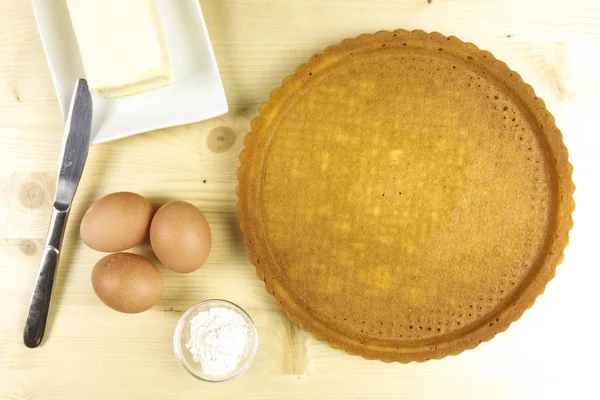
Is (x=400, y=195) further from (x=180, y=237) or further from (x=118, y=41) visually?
(x=118, y=41)

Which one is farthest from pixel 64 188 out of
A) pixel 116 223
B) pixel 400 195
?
pixel 400 195

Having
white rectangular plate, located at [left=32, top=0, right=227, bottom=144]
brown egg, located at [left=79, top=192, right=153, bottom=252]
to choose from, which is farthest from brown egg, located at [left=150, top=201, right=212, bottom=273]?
white rectangular plate, located at [left=32, top=0, right=227, bottom=144]

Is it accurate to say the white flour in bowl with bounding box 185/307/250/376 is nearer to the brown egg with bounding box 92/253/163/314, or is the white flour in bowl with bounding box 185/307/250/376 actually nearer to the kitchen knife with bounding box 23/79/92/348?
the brown egg with bounding box 92/253/163/314

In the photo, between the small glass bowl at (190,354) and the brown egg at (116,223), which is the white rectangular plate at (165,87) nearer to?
the brown egg at (116,223)

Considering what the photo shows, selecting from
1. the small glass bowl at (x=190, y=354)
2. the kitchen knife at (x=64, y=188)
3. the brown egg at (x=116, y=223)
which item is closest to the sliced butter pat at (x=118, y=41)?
the kitchen knife at (x=64, y=188)

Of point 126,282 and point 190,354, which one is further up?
point 126,282

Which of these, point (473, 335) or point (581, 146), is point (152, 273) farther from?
point (581, 146)
